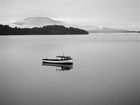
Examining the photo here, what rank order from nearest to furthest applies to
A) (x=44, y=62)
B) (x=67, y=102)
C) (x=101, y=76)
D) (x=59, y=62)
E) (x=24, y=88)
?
1. (x=67, y=102)
2. (x=24, y=88)
3. (x=101, y=76)
4. (x=59, y=62)
5. (x=44, y=62)

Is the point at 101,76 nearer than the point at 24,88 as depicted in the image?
No

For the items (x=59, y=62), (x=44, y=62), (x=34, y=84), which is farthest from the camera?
(x=44, y=62)

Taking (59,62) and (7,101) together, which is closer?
(7,101)

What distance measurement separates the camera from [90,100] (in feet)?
8.54

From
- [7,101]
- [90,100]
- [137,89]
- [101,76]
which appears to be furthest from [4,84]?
[137,89]

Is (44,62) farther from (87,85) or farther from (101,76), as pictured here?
(87,85)

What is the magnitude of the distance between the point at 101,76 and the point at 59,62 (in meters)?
1.70

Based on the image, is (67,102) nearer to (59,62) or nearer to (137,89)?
(137,89)

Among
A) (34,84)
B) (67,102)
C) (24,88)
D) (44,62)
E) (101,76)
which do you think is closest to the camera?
(67,102)

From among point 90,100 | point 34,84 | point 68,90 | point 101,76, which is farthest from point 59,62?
point 90,100

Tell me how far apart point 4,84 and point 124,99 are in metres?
2.04

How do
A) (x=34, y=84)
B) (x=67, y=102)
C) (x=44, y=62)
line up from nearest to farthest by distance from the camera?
(x=67, y=102) < (x=34, y=84) < (x=44, y=62)

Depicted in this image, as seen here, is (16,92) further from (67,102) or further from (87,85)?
(87,85)

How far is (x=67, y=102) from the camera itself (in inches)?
100
